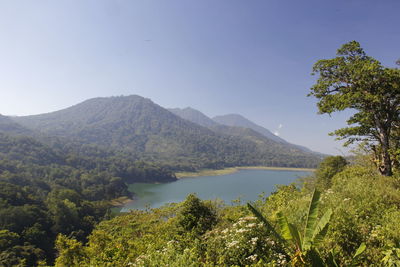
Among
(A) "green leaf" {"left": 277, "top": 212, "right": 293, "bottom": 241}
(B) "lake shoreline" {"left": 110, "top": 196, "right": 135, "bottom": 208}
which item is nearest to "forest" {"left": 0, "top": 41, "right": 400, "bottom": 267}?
(A) "green leaf" {"left": 277, "top": 212, "right": 293, "bottom": 241}

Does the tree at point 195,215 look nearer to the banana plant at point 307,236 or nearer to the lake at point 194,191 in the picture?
the banana plant at point 307,236

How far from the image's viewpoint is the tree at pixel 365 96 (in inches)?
447

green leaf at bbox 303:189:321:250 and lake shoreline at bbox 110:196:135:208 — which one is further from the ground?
green leaf at bbox 303:189:321:250

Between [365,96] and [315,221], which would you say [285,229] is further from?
[365,96]

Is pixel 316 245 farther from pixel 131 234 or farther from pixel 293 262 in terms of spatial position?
pixel 131 234

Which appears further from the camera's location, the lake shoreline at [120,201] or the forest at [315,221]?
the lake shoreline at [120,201]

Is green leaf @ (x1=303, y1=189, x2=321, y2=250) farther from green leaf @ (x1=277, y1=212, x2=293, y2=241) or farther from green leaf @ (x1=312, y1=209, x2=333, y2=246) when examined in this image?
green leaf @ (x1=277, y1=212, x2=293, y2=241)

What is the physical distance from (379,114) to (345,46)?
4192 mm

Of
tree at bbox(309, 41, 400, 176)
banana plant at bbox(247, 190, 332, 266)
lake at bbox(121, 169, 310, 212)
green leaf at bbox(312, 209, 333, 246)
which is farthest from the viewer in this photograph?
lake at bbox(121, 169, 310, 212)

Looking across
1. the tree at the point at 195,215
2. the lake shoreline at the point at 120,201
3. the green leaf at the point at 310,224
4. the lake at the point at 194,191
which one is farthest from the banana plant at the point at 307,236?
the lake shoreline at the point at 120,201

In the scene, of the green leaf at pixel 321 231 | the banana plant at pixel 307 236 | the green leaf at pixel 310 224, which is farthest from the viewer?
the green leaf at pixel 310 224

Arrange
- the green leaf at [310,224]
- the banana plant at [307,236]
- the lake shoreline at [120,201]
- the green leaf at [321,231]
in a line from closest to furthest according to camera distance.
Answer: the banana plant at [307,236] < the green leaf at [321,231] < the green leaf at [310,224] < the lake shoreline at [120,201]

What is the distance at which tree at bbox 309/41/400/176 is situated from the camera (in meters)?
11.3

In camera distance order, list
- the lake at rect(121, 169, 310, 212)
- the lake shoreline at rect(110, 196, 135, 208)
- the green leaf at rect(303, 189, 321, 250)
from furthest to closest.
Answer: the lake shoreline at rect(110, 196, 135, 208)
the lake at rect(121, 169, 310, 212)
the green leaf at rect(303, 189, 321, 250)
